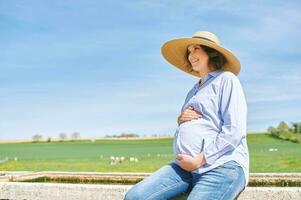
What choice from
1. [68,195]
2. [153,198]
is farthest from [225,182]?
[68,195]

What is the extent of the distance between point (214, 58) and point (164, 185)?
89 cm

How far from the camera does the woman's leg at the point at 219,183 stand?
110 inches

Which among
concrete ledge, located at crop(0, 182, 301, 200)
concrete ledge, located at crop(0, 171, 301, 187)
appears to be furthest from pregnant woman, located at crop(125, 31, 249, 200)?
concrete ledge, located at crop(0, 171, 301, 187)

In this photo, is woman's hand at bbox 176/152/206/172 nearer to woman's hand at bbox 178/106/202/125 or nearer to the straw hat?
woman's hand at bbox 178/106/202/125

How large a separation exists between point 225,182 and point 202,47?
0.90m

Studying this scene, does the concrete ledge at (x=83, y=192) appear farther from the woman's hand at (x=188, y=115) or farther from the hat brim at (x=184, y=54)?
the hat brim at (x=184, y=54)

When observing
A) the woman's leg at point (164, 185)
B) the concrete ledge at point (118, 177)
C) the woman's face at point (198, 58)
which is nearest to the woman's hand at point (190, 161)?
the woman's leg at point (164, 185)

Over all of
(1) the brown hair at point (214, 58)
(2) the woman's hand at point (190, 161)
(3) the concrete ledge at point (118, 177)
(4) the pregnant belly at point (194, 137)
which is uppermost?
(1) the brown hair at point (214, 58)

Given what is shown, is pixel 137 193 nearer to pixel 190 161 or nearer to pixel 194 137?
pixel 190 161

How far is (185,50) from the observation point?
11.5 feet

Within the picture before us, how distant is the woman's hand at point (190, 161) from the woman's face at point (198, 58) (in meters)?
0.59

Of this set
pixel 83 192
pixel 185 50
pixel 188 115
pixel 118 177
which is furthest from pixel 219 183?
pixel 118 177

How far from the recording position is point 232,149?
2.87 meters

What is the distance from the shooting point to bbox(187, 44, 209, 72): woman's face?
125 inches
